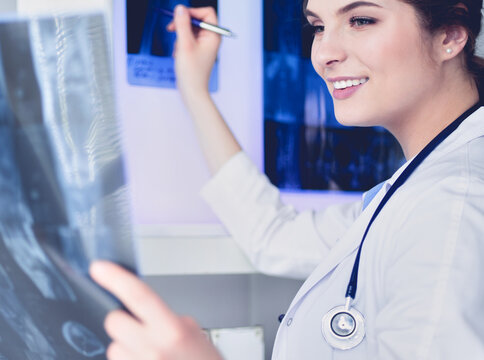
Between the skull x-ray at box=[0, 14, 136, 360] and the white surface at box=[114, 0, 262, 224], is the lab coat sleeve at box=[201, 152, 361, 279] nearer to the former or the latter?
the white surface at box=[114, 0, 262, 224]

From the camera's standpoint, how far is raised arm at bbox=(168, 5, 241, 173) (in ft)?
3.33

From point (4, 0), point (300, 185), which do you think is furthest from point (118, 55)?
point (300, 185)

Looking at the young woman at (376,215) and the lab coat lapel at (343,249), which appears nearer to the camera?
the young woman at (376,215)

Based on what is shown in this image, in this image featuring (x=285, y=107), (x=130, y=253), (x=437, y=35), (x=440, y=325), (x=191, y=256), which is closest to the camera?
(x=130, y=253)

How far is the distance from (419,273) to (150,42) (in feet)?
2.14

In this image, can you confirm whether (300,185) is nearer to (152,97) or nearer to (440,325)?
(152,97)

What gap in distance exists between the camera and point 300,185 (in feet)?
3.86

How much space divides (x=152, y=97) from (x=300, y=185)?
372mm

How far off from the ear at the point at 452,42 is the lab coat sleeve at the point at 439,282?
0.86 ft

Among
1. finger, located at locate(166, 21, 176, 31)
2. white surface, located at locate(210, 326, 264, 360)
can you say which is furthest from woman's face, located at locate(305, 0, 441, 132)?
white surface, located at locate(210, 326, 264, 360)

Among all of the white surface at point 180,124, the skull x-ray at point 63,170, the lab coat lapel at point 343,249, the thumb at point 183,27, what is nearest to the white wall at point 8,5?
the white surface at point 180,124

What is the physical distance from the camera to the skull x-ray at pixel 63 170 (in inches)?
15.8

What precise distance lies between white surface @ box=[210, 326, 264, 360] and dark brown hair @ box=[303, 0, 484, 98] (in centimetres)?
62

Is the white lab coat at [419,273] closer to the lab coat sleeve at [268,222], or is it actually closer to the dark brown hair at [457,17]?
the dark brown hair at [457,17]
